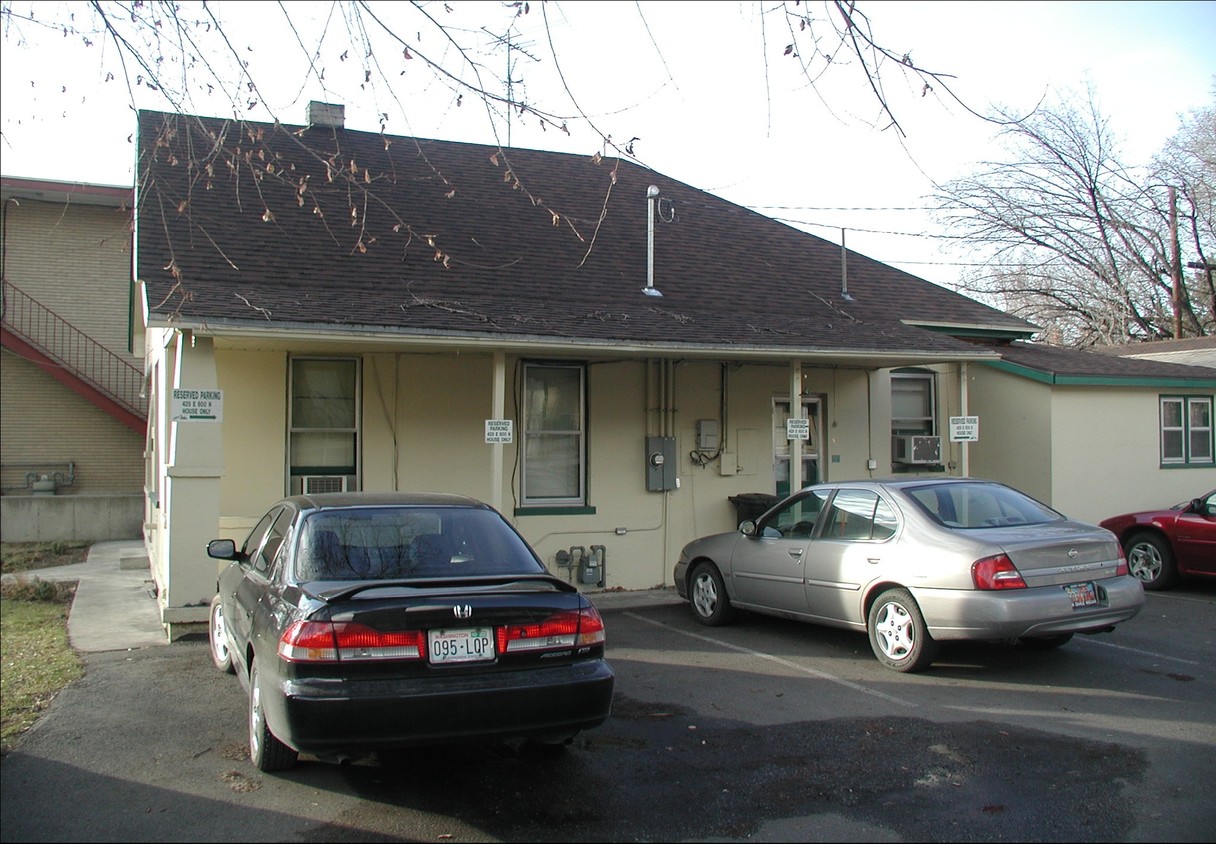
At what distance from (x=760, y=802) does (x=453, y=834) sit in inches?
59.7

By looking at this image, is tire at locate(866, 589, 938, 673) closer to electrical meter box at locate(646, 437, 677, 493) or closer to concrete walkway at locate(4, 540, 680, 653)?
concrete walkway at locate(4, 540, 680, 653)

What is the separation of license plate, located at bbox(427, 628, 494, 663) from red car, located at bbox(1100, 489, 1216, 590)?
8535 mm

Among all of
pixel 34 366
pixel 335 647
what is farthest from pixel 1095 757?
pixel 34 366

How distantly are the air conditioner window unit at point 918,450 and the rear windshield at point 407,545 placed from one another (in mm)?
9428

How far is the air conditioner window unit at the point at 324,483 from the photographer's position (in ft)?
35.5

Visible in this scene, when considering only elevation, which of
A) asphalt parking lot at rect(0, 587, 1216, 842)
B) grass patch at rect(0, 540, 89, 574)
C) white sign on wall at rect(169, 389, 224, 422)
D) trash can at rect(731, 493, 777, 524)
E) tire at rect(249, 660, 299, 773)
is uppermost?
white sign on wall at rect(169, 389, 224, 422)

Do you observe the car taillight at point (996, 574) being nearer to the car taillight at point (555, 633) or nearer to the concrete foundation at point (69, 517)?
the car taillight at point (555, 633)

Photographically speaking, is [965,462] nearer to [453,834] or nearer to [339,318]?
[339,318]

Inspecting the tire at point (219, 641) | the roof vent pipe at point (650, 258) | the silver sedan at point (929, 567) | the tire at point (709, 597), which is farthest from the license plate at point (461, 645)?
the roof vent pipe at point (650, 258)

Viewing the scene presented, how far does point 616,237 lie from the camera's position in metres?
14.2

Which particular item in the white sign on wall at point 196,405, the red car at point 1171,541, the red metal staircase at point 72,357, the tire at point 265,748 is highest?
the red metal staircase at point 72,357

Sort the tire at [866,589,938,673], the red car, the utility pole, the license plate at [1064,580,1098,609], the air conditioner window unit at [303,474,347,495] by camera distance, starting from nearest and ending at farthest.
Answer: the license plate at [1064,580,1098,609], the tire at [866,589,938,673], the air conditioner window unit at [303,474,347,495], the red car, the utility pole

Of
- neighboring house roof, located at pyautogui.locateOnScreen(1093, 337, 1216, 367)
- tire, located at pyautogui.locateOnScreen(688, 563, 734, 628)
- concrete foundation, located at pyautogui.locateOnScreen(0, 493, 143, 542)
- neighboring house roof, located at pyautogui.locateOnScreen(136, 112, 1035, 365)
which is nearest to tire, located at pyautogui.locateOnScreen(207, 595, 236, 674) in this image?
neighboring house roof, located at pyautogui.locateOnScreen(136, 112, 1035, 365)

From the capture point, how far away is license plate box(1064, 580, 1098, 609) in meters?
7.12
